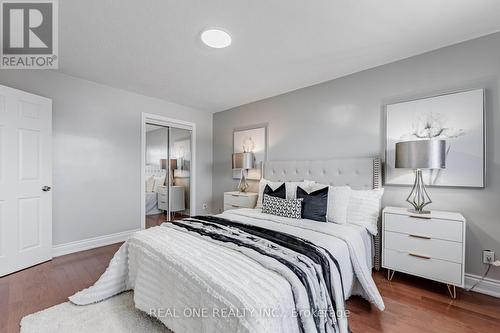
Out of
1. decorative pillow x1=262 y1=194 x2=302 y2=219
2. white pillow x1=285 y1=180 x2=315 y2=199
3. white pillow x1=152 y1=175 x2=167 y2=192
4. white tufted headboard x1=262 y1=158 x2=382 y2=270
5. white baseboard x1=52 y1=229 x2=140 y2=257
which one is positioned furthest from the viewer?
white pillow x1=152 y1=175 x2=167 y2=192

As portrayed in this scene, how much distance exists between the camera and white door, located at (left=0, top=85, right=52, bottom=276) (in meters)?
2.34

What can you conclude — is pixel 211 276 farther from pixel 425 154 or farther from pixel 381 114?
pixel 381 114

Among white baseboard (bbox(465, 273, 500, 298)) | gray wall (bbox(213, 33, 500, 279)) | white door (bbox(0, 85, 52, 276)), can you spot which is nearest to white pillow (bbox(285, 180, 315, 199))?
gray wall (bbox(213, 33, 500, 279))

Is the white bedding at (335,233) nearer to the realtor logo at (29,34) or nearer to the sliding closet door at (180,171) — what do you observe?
the sliding closet door at (180,171)

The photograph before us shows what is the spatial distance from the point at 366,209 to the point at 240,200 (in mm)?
1956

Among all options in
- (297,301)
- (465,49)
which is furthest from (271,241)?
(465,49)

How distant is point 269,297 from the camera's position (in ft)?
3.41

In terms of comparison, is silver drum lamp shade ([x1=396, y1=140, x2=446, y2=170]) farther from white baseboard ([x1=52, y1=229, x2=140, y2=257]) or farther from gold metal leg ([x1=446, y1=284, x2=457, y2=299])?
white baseboard ([x1=52, y1=229, x2=140, y2=257])

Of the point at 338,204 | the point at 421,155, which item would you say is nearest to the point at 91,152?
the point at 338,204

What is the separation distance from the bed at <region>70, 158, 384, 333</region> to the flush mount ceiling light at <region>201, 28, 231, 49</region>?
1796 millimetres

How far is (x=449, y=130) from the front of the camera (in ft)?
7.34

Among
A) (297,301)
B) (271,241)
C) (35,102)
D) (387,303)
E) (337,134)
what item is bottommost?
(387,303)

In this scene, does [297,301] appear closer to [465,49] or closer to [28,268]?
[465,49]

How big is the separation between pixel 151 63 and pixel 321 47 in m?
1.97
